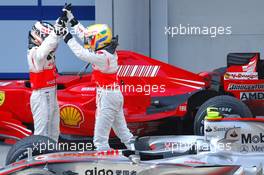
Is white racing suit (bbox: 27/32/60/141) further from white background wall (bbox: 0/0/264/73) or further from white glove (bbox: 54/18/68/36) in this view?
white background wall (bbox: 0/0/264/73)

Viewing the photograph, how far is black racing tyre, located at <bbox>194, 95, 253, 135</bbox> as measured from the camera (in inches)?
326

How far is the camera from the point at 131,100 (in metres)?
8.71

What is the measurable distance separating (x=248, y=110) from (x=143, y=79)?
4.21 feet

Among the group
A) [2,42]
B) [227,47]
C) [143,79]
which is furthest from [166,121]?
[2,42]

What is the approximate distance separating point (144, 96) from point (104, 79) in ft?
2.43

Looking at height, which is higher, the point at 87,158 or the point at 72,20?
the point at 72,20

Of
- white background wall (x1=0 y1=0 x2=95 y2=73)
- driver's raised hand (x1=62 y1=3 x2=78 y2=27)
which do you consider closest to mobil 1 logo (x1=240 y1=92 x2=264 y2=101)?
driver's raised hand (x1=62 y1=3 x2=78 y2=27)

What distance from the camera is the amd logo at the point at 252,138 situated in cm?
649

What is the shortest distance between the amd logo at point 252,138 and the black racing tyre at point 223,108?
5.52 feet

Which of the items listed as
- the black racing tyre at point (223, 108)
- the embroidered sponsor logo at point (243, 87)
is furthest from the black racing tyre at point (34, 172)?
the embroidered sponsor logo at point (243, 87)

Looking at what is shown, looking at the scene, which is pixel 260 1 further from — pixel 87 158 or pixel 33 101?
pixel 87 158

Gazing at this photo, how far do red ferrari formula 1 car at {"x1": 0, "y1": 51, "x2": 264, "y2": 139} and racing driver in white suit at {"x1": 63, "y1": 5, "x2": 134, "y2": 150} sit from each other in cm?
48

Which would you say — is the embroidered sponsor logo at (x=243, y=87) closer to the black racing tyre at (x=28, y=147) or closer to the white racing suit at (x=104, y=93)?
the white racing suit at (x=104, y=93)

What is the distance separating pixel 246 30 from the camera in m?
13.1
